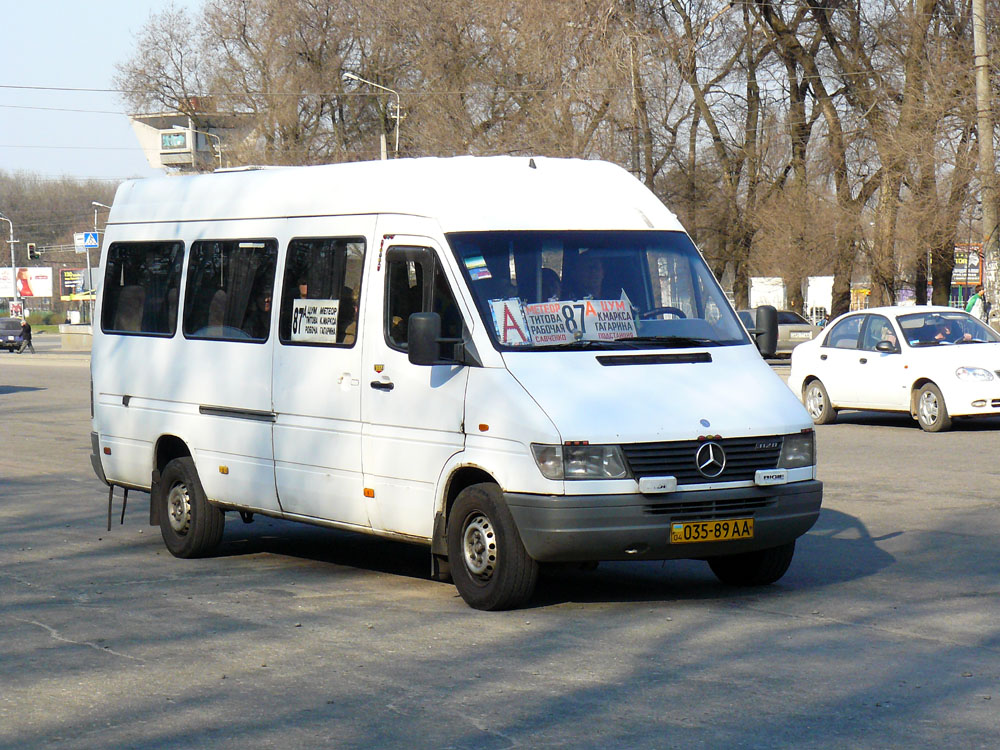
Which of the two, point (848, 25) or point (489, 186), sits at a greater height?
point (848, 25)

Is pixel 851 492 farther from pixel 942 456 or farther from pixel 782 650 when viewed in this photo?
pixel 782 650

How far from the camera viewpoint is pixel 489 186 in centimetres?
830

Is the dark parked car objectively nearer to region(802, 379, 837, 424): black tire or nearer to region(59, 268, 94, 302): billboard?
region(59, 268, 94, 302): billboard

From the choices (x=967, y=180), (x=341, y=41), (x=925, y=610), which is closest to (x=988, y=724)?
(x=925, y=610)

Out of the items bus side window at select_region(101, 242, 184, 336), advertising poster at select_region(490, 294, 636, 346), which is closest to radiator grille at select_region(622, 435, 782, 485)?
advertising poster at select_region(490, 294, 636, 346)

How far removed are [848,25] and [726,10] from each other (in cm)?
359

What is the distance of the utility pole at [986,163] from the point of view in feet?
88.8

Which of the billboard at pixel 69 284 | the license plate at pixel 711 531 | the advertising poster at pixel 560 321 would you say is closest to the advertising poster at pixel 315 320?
the advertising poster at pixel 560 321

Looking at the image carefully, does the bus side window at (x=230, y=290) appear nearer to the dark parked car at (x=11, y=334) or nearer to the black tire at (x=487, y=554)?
the black tire at (x=487, y=554)

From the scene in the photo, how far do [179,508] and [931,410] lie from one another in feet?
36.3

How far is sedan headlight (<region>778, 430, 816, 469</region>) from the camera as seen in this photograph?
25.2ft

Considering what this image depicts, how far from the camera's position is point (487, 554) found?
24.9 ft

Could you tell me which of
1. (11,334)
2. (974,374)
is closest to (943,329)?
(974,374)

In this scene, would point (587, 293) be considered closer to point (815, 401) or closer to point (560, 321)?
point (560, 321)
